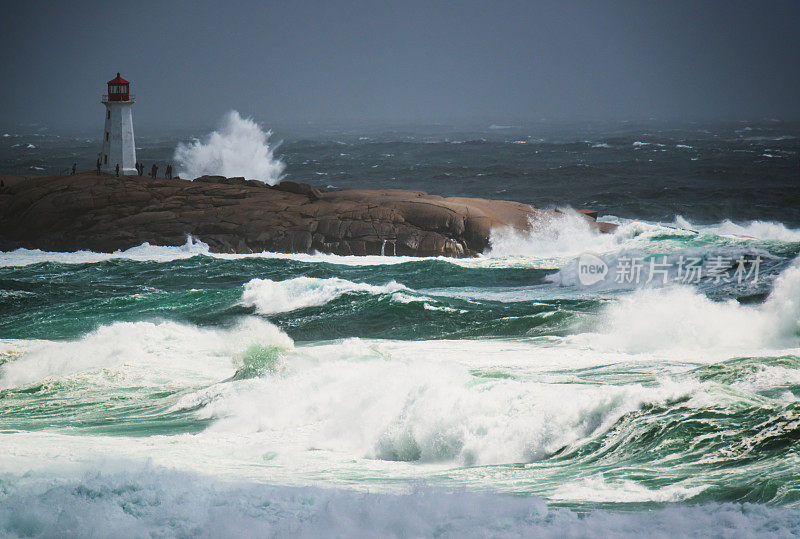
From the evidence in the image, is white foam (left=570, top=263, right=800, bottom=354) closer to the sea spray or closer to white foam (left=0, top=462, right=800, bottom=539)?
white foam (left=0, top=462, right=800, bottom=539)

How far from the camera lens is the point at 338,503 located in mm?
5738

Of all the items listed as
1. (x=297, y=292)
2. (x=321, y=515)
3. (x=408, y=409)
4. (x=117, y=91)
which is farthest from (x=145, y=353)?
(x=117, y=91)

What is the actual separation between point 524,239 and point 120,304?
1016 centimetres

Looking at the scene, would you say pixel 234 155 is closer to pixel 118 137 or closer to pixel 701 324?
pixel 118 137

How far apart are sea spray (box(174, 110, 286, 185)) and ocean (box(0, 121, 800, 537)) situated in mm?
15772

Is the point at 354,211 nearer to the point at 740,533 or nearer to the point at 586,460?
the point at 586,460

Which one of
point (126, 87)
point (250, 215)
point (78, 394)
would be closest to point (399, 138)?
point (126, 87)

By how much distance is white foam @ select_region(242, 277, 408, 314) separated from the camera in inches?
601

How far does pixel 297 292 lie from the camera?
51.6 ft

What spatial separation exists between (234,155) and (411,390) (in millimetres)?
31288

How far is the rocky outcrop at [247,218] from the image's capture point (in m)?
21.5

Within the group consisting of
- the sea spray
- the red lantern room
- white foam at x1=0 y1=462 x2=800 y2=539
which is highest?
the red lantern room

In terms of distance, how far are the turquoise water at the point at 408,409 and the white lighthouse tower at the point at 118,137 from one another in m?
11.5

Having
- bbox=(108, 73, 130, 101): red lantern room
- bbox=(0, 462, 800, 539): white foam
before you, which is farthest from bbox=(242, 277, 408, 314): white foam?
bbox=(108, 73, 130, 101): red lantern room
